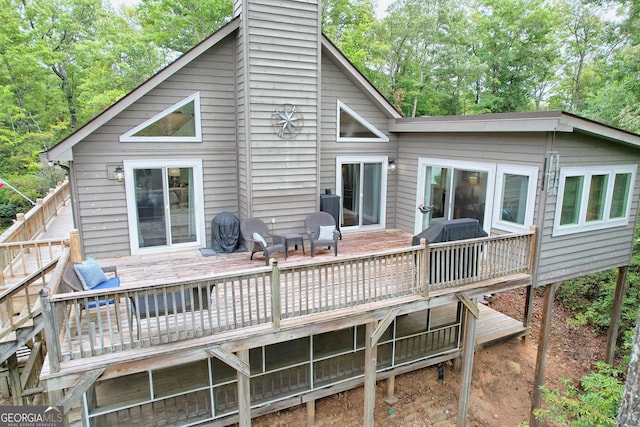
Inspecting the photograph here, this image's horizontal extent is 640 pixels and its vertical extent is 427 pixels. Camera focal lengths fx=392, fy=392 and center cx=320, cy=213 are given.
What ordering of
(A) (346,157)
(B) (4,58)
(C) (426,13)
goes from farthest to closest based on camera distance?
1. (C) (426,13)
2. (B) (4,58)
3. (A) (346,157)

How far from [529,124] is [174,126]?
6.55m

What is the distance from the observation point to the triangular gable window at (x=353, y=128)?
9.44 meters

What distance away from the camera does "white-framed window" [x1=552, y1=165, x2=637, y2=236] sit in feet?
23.2

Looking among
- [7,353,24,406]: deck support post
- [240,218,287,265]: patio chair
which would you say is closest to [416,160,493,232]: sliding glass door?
[240,218,287,265]: patio chair

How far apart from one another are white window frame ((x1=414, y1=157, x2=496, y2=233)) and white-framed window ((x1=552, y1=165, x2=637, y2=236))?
3.87 ft

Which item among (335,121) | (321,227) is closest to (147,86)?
(335,121)

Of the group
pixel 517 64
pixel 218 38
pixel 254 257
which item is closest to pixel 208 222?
pixel 254 257

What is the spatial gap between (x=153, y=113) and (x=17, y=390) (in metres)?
5.72

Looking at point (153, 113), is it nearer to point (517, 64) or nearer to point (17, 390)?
point (17, 390)

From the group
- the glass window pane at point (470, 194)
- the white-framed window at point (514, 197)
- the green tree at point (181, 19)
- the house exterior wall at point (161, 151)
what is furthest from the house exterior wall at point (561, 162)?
the green tree at point (181, 19)

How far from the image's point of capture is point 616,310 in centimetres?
900

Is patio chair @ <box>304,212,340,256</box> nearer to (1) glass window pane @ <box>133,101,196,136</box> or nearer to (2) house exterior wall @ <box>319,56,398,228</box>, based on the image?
(2) house exterior wall @ <box>319,56,398,228</box>

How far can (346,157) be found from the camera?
31.6ft

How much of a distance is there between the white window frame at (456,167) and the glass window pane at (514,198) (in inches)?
10.5
